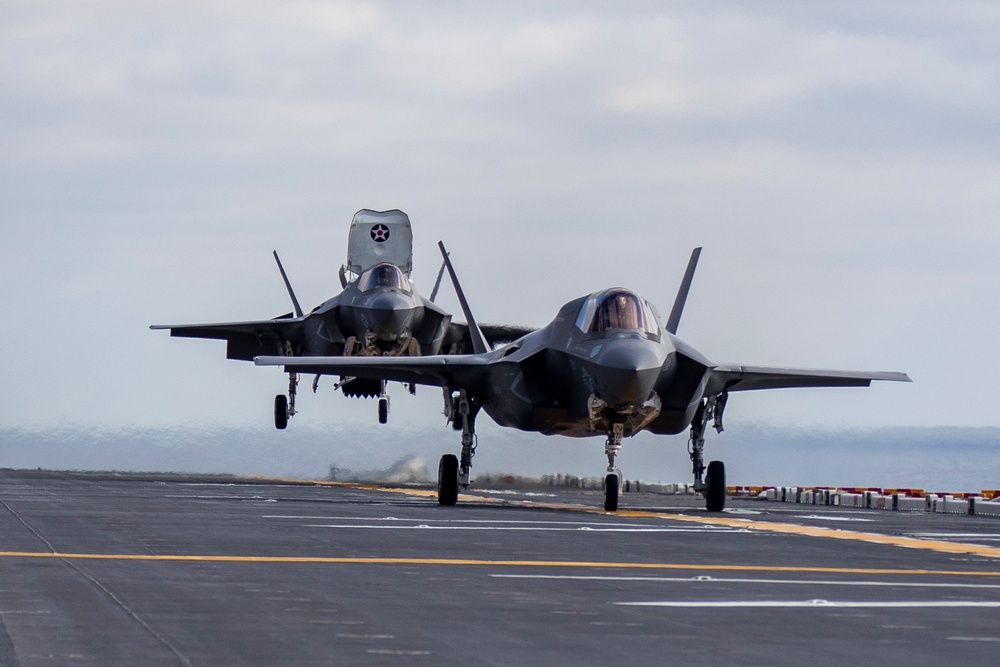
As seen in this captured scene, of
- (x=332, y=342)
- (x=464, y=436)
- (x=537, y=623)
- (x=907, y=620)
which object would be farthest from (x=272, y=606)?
(x=332, y=342)

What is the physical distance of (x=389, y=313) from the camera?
3772cm

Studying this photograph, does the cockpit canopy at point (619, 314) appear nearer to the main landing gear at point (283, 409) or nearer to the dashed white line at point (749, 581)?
the dashed white line at point (749, 581)

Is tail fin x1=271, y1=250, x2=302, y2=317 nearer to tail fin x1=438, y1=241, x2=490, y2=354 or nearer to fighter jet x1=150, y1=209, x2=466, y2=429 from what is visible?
fighter jet x1=150, y1=209, x2=466, y2=429

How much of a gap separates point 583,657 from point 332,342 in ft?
110

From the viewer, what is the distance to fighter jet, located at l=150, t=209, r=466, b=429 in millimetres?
38406

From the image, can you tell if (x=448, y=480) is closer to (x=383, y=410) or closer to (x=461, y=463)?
(x=461, y=463)

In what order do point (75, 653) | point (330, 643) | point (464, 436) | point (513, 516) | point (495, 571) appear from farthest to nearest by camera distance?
point (464, 436) → point (513, 516) → point (495, 571) → point (330, 643) → point (75, 653)

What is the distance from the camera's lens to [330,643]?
285 inches

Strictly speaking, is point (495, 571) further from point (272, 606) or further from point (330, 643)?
point (330, 643)

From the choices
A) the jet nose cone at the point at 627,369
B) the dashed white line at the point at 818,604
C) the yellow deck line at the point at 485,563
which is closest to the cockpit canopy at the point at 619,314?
the jet nose cone at the point at 627,369

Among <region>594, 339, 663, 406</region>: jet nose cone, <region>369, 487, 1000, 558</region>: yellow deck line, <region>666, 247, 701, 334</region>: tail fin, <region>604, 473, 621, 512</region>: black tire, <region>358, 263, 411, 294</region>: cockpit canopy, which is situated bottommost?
<region>369, 487, 1000, 558</region>: yellow deck line

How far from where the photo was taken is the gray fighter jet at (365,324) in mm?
38406

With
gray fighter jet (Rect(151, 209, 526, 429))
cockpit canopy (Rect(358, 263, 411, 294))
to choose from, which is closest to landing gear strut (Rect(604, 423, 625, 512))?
gray fighter jet (Rect(151, 209, 526, 429))

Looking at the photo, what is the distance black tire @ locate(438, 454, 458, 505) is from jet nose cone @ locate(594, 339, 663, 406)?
3.37m
